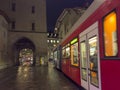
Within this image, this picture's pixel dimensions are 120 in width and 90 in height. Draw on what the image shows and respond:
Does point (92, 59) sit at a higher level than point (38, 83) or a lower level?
higher

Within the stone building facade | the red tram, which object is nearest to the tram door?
the red tram

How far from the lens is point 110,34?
5918mm

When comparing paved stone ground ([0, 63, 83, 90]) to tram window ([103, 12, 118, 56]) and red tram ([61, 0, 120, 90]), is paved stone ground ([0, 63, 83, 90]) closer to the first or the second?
red tram ([61, 0, 120, 90])

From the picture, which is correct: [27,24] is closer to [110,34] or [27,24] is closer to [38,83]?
[38,83]

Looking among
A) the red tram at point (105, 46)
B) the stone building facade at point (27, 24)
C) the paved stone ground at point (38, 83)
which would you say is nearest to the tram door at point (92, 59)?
the red tram at point (105, 46)

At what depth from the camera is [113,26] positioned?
18.6 ft

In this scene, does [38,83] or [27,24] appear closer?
[38,83]

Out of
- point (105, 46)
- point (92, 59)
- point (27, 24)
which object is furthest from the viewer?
point (27, 24)

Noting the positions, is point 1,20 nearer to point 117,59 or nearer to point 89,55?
point 89,55

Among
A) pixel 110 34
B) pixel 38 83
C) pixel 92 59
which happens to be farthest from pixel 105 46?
pixel 38 83

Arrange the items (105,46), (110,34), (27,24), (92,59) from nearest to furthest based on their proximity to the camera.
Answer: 1. (110,34)
2. (105,46)
3. (92,59)
4. (27,24)

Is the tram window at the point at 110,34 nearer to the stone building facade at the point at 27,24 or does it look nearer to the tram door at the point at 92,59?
the tram door at the point at 92,59

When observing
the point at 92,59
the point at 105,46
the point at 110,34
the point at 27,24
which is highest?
the point at 27,24

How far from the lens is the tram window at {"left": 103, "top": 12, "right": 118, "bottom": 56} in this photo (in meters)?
5.59
